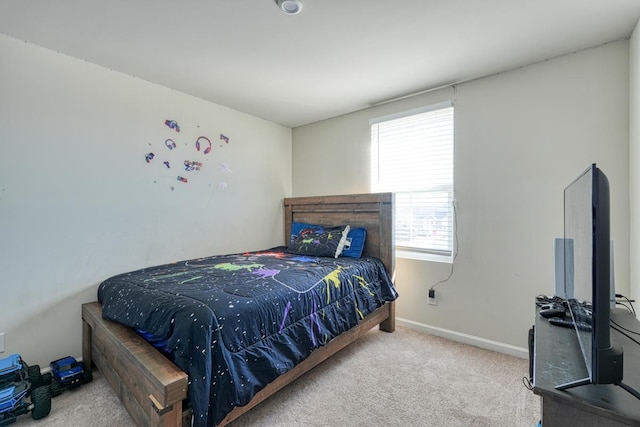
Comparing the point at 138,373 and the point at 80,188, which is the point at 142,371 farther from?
the point at 80,188

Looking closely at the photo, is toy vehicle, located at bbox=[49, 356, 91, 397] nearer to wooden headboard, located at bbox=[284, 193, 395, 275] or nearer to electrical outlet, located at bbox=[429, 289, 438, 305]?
wooden headboard, located at bbox=[284, 193, 395, 275]

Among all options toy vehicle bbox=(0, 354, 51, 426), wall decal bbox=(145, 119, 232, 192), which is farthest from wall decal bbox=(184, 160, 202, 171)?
toy vehicle bbox=(0, 354, 51, 426)

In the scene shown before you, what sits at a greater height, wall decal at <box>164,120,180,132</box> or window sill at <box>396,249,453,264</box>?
wall decal at <box>164,120,180,132</box>

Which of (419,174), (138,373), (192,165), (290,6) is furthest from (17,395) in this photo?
(419,174)

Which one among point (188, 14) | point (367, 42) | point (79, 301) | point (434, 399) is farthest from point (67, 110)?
point (434, 399)

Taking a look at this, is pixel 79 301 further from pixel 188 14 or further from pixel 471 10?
pixel 471 10

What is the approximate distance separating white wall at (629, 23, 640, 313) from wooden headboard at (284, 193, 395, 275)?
1602 millimetres

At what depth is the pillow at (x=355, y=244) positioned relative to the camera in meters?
2.89

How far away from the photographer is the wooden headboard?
284 cm

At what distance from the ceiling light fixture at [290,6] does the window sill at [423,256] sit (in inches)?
88.5

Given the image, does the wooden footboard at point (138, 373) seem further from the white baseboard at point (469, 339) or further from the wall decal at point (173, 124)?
the white baseboard at point (469, 339)

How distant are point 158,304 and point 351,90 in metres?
2.34

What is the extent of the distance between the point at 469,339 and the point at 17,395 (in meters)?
3.10

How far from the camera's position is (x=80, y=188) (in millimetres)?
2188
